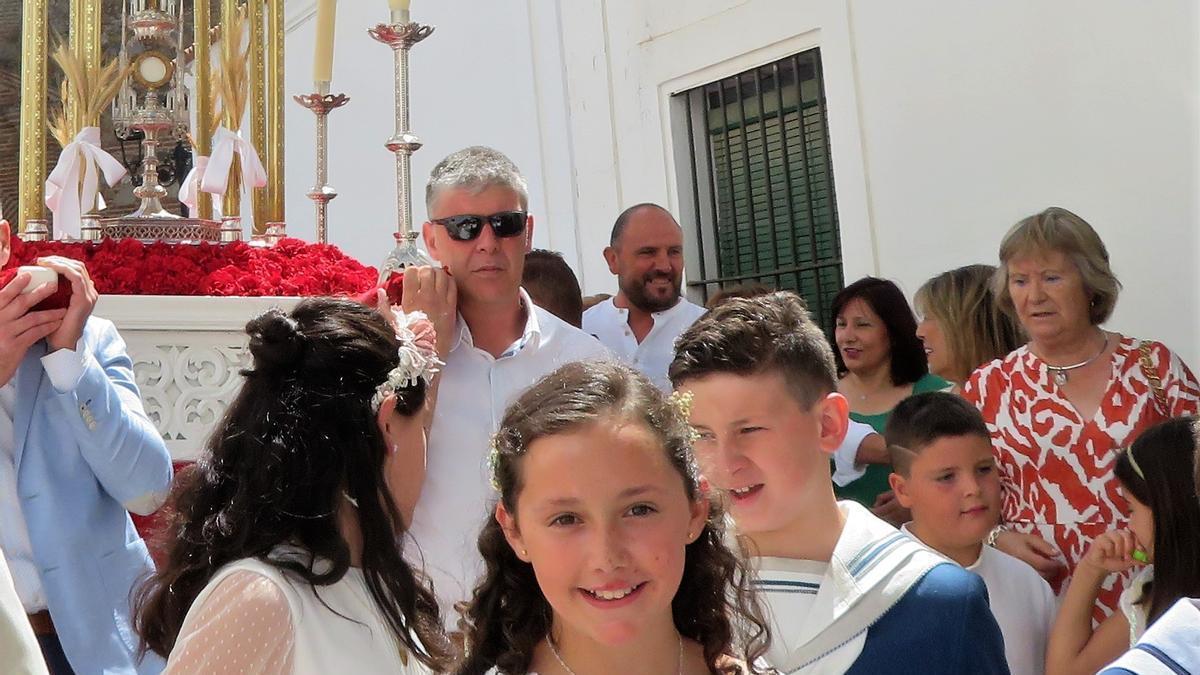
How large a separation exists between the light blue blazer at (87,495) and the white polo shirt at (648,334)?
2.11 meters

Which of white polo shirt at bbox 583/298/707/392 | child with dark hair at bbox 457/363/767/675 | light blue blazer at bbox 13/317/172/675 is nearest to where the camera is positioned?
child with dark hair at bbox 457/363/767/675

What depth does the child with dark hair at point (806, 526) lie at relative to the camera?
7.09 ft

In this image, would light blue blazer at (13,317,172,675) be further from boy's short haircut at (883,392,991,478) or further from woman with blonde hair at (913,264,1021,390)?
woman with blonde hair at (913,264,1021,390)

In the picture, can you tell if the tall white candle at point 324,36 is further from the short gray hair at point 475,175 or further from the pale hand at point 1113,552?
the pale hand at point 1113,552

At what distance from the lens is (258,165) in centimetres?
443

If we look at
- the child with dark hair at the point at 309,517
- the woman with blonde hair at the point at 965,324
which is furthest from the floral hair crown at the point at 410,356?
the woman with blonde hair at the point at 965,324

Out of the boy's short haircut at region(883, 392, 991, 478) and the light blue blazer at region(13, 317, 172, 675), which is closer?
the light blue blazer at region(13, 317, 172, 675)

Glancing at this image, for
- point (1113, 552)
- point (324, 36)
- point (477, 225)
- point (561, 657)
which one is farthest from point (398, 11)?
point (561, 657)

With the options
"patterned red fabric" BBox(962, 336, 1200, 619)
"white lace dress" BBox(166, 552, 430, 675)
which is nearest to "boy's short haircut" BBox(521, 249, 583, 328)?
"patterned red fabric" BBox(962, 336, 1200, 619)

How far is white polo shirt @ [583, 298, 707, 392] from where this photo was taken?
17.3 feet

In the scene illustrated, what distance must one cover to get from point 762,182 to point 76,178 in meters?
3.81

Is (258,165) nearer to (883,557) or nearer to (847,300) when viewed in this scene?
(847,300)

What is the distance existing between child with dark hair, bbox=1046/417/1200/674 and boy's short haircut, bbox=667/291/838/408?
1.02 meters

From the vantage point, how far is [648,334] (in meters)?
5.41
